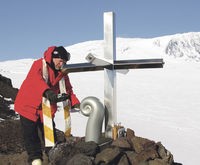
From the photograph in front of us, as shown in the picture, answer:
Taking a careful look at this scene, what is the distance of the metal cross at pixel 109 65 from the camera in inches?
220

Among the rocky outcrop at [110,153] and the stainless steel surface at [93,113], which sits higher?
the stainless steel surface at [93,113]

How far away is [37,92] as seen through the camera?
15.8 feet

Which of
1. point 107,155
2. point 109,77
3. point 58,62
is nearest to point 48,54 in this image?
point 58,62

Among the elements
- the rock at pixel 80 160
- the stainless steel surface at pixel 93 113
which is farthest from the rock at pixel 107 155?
the stainless steel surface at pixel 93 113

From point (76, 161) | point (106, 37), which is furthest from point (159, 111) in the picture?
point (76, 161)

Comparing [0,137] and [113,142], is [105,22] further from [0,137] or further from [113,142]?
[0,137]

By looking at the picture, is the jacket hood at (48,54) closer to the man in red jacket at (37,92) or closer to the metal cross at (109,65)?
the man in red jacket at (37,92)

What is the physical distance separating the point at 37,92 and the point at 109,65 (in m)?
1.28

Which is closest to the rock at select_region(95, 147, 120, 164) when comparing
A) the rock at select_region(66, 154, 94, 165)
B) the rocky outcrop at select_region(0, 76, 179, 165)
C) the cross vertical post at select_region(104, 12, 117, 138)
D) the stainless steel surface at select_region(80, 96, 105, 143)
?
the rocky outcrop at select_region(0, 76, 179, 165)

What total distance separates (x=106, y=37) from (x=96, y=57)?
1.46 ft

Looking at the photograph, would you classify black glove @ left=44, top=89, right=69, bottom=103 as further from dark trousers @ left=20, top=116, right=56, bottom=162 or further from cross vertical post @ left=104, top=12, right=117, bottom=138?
cross vertical post @ left=104, top=12, right=117, bottom=138

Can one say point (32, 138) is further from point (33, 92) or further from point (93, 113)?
point (93, 113)

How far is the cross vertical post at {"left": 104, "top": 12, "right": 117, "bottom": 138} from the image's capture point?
5719 millimetres

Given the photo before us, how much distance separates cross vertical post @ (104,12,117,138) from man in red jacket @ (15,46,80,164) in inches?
30.4
